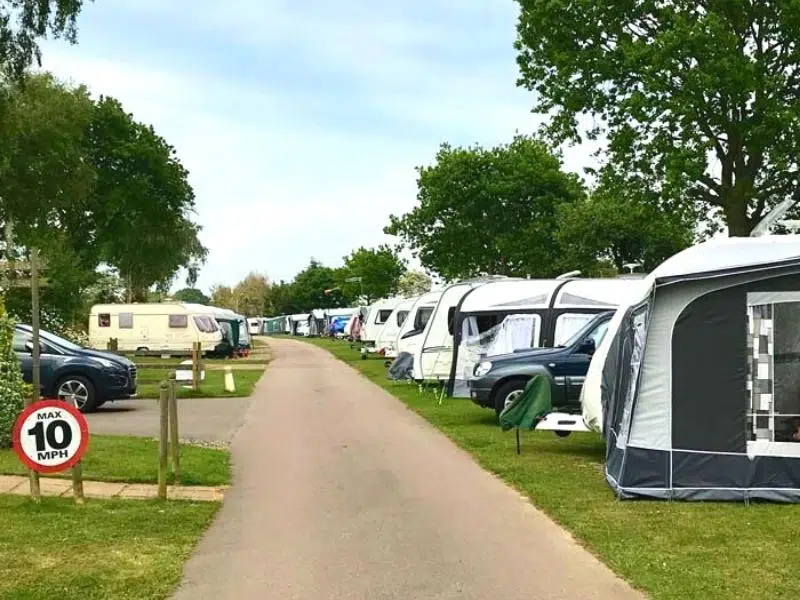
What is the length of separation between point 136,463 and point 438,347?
9.67 m

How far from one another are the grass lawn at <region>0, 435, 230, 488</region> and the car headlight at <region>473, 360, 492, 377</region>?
4479 millimetres

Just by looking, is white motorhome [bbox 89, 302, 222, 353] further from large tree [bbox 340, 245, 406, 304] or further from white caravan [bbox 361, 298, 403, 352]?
large tree [bbox 340, 245, 406, 304]

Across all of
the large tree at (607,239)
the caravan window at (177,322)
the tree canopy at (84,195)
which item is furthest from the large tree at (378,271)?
the caravan window at (177,322)

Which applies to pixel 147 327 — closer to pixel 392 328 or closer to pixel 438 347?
pixel 392 328

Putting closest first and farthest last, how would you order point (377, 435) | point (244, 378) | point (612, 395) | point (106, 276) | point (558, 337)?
point (612, 395)
point (377, 435)
point (558, 337)
point (244, 378)
point (106, 276)

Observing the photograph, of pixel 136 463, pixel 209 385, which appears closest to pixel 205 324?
pixel 209 385

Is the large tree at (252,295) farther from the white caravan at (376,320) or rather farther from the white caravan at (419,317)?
the white caravan at (419,317)

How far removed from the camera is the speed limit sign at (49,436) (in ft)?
27.5

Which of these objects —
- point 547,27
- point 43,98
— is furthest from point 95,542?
point 43,98

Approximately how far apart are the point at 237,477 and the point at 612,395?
4.19 metres

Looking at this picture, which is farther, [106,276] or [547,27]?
[106,276]

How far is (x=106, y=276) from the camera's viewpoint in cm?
5297

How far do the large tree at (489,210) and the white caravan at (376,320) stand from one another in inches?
103

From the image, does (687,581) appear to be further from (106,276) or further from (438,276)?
(106,276)
